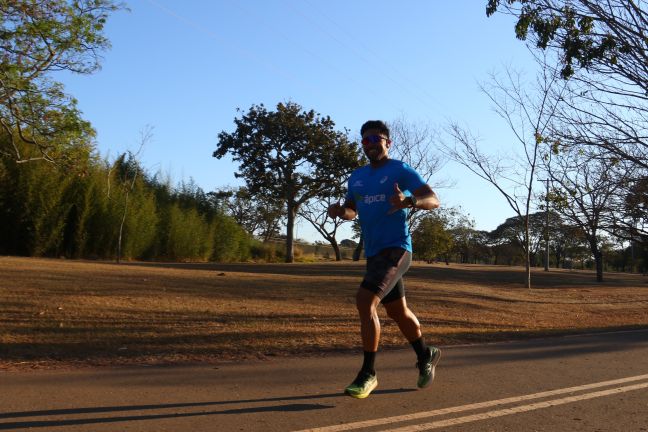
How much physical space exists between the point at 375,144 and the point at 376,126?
0.16 meters

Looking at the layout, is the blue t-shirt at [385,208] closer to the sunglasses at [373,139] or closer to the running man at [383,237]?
the running man at [383,237]

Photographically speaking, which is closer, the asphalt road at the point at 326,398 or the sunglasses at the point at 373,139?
the asphalt road at the point at 326,398

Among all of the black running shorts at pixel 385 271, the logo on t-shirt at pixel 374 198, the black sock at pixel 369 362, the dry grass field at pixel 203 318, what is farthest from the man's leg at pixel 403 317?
the dry grass field at pixel 203 318

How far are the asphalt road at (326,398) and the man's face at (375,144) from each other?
1863 millimetres

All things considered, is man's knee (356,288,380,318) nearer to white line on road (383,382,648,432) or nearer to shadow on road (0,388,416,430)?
shadow on road (0,388,416,430)

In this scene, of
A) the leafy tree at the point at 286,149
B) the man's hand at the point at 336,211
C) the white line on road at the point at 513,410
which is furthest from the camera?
the leafy tree at the point at 286,149

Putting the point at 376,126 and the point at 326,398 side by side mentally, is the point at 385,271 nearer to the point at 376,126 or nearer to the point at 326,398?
the point at 326,398

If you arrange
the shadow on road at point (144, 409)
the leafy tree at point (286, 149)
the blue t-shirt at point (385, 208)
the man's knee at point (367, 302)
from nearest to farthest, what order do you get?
the shadow on road at point (144, 409)
the man's knee at point (367, 302)
the blue t-shirt at point (385, 208)
the leafy tree at point (286, 149)

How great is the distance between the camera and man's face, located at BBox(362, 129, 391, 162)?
16.0ft

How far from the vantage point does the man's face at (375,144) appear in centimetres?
487

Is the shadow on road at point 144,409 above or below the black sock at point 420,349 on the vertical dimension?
below

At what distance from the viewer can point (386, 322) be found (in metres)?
9.85

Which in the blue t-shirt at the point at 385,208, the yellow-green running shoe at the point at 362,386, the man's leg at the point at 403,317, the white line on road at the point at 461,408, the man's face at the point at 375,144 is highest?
the man's face at the point at 375,144

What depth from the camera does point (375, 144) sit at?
192 inches
